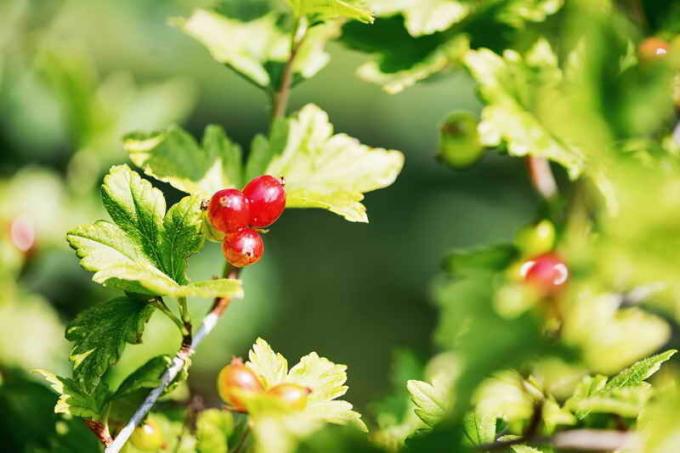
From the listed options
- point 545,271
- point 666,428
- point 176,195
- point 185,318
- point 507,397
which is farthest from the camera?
point 176,195

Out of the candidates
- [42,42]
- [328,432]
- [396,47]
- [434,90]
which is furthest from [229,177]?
[434,90]

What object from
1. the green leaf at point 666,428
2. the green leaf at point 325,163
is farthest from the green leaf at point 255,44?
the green leaf at point 666,428

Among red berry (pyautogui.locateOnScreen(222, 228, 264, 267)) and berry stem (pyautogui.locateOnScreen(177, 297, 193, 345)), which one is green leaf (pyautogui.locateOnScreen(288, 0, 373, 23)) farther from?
berry stem (pyautogui.locateOnScreen(177, 297, 193, 345))

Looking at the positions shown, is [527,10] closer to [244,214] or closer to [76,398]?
[244,214]

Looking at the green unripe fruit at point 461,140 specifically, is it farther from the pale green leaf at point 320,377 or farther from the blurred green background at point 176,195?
the pale green leaf at point 320,377

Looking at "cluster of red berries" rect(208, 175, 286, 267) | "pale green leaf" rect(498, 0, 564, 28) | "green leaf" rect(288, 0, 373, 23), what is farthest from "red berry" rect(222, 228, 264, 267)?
"pale green leaf" rect(498, 0, 564, 28)

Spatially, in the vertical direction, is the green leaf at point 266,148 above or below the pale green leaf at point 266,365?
above

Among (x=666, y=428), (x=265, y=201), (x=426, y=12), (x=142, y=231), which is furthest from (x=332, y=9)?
(x=666, y=428)
